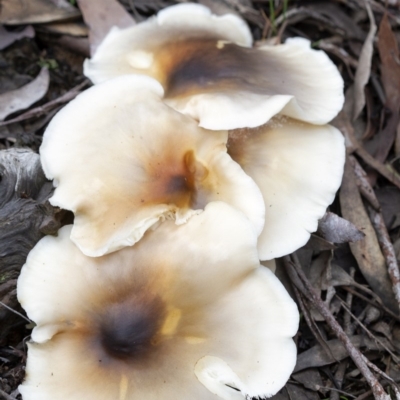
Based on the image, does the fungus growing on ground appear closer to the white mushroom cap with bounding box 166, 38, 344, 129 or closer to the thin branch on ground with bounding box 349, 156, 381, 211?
the white mushroom cap with bounding box 166, 38, 344, 129

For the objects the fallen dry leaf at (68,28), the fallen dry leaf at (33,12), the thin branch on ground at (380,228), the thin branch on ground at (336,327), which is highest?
the fallen dry leaf at (33,12)

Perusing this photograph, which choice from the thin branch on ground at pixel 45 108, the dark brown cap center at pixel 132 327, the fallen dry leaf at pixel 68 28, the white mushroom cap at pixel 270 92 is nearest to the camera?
the dark brown cap center at pixel 132 327

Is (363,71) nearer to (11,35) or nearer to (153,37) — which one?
(153,37)

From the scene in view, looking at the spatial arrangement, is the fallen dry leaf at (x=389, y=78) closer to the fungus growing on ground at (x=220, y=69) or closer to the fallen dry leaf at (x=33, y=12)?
the fungus growing on ground at (x=220, y=69)

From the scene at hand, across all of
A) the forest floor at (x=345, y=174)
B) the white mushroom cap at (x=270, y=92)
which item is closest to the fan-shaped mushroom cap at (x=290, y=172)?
the white mushroom cap at (x=270, y=92)

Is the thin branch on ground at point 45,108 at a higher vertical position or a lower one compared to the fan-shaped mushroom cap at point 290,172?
lower

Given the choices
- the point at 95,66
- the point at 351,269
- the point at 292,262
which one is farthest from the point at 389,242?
the point at 95,66

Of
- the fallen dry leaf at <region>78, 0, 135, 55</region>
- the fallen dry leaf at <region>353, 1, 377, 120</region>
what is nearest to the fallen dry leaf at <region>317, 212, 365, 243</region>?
the fallen dry leaf at <region>353, 1, 377, 120</region>
